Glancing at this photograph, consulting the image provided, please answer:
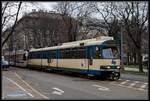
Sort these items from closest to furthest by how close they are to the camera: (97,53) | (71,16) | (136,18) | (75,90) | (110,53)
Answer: (75,90) < (110,53) < (97,53) < (136,18) < (71,16)

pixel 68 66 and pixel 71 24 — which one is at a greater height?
pixel 71 24

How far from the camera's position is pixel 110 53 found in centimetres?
2956

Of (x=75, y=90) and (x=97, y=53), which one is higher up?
(x=97, y=53)

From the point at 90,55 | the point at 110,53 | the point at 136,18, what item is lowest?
the point at 90,55

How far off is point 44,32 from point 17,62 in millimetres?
10041

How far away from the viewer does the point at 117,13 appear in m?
46.2

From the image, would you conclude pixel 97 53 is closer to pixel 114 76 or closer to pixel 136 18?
pixel 114 76

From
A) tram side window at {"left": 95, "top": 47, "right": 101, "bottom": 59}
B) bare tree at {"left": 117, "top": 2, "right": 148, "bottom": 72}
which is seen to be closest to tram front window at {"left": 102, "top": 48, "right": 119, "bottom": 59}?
tram side window at {"left": 95, "top": 47, "right": 101, "bottom": 59}

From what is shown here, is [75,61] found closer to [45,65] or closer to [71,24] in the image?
[45,65]

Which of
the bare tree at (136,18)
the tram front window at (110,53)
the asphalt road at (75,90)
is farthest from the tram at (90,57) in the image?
the bare tree at (136,18)

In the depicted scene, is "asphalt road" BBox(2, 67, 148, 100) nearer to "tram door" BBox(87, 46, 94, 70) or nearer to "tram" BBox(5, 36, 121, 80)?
"tram" BBox(5, 36, 121, 80)

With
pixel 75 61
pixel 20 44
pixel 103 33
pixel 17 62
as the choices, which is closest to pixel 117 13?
pixel 103 33

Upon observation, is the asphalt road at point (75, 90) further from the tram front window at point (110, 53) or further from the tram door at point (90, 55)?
the tram front window at point (110, 53)

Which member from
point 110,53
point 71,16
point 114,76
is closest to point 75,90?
point 114,76
